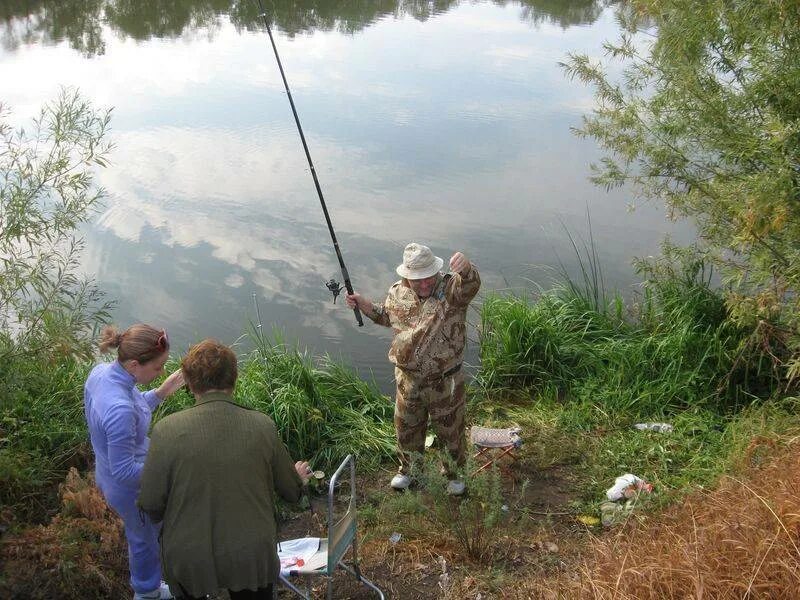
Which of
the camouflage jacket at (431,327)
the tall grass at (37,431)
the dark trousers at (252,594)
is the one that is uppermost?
the camouflage jacket at (431,327)

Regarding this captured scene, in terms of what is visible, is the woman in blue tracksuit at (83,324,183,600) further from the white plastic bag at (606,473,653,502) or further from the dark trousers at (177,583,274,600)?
the white plastic bag at (606,473,653,502)

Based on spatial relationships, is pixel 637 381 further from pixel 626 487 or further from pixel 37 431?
pixel 37 431

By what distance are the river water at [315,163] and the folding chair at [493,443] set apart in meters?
1.76

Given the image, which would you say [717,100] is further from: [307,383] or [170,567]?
[170,567]

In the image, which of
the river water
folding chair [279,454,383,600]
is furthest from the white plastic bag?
the river water

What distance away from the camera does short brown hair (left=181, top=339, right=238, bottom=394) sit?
8.63ft

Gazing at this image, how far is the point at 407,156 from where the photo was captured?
10594 millimetres

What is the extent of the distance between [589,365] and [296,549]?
3.18 m

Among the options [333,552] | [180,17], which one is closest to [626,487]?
[333,552]

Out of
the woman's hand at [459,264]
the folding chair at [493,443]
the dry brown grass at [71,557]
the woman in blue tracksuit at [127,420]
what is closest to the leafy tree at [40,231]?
the dry brown grass at [71,557]

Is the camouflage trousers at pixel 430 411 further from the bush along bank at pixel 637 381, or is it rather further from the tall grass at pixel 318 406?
the bush along bank at pixel 637 381

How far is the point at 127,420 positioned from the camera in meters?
2.95

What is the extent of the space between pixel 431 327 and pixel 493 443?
38.9 inches

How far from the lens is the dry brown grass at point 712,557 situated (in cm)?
264
